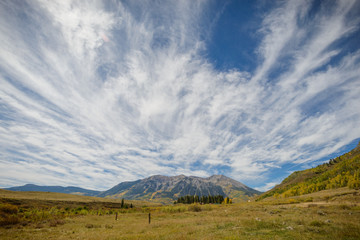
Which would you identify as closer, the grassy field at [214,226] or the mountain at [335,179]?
the grassy field at [214,226]

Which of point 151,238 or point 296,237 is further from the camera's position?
point 151,238

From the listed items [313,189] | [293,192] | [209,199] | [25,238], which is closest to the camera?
[25,238]

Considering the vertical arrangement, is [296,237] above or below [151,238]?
Answer: above

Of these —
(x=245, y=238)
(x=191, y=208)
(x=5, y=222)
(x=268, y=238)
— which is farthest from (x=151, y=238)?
(x=191, y=208)

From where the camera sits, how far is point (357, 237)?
1012cm

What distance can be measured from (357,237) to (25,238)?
96.2 feet

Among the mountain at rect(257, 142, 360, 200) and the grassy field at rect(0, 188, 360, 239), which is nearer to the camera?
the grassy field at rect(0, 188, 360, 239)

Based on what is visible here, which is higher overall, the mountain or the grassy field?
the mountain

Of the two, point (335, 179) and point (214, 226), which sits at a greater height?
point (335, 179)

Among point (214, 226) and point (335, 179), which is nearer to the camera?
point (214, 226)

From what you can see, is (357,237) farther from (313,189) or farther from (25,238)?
(313,189)

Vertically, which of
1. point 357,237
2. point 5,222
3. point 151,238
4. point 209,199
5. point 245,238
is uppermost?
point 357,237

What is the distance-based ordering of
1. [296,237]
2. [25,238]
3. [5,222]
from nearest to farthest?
[296,237]
[25,238]
[5,222]

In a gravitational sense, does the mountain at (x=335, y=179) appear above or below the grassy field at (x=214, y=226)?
above
